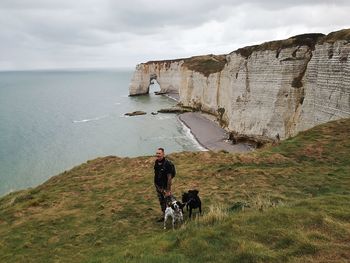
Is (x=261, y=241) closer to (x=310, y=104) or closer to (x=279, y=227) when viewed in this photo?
(x=279, y=227)

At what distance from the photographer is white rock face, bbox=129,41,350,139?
29.8 meters

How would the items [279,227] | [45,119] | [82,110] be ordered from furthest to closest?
[82,110], [45,119], [279,227]

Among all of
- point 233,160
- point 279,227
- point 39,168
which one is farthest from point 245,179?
point 39,168

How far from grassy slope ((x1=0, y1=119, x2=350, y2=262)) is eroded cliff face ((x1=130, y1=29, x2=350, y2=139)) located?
29.8 feet

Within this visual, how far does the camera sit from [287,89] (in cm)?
3934

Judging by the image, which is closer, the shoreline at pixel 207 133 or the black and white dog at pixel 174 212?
the black and white dog at pixel 174 212

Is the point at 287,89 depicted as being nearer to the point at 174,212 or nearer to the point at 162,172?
the point at 162,172

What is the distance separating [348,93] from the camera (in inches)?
1087

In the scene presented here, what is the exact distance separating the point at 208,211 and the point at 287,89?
30252 mm

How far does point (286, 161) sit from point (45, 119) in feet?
234

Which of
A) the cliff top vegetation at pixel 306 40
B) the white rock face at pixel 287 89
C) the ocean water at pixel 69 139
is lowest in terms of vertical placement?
the ocean water at pixel 69 139

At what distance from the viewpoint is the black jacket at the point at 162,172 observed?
11320 millimetres

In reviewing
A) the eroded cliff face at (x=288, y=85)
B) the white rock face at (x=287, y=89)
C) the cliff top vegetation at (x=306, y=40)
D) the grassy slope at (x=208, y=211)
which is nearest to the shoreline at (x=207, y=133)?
the eroded cliff face at (x=288, y=85)

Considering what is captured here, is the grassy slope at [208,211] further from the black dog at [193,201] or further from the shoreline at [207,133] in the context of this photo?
Answer: the shoreline at [207,133]
